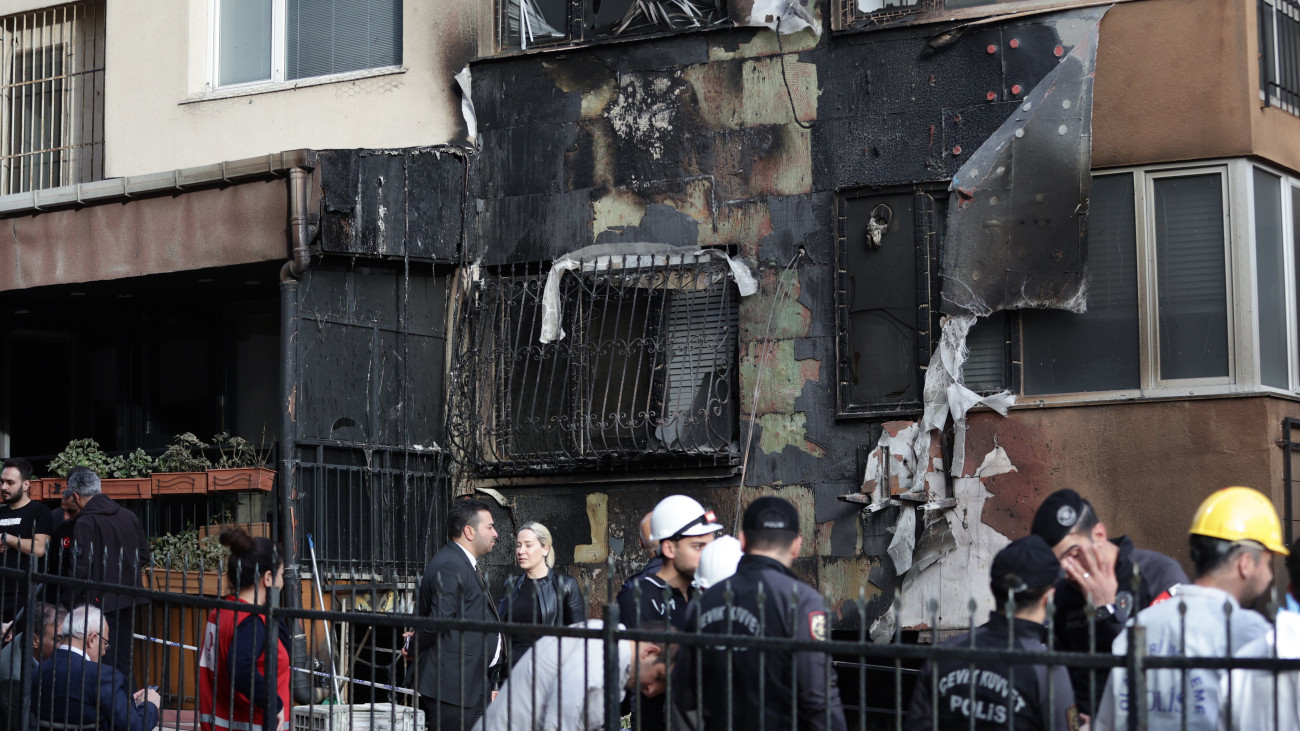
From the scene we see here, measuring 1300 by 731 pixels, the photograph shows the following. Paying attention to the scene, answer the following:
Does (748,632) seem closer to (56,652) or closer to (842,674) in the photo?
(56,652)

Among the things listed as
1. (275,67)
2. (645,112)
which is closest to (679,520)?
(645,112)

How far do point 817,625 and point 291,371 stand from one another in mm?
6464

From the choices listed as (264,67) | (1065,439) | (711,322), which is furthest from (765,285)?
(264,67)

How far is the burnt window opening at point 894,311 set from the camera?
10.2 m

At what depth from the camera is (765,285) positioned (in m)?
10.8

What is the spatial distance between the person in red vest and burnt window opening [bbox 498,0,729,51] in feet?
18.8

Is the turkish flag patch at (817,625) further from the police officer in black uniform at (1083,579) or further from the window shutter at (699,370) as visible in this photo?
the window shutter at (699,370)

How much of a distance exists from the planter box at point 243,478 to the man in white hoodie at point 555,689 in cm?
570

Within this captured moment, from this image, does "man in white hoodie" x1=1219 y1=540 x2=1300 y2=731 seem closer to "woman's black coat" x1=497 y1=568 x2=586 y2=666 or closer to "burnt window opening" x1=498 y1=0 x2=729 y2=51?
"woman's black coat" x1=497 y1=568 x2=586 y2=666

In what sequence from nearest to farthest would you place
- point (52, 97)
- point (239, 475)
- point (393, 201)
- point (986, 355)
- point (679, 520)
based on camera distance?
1. point (679, 520)
2. point (986, 355)
3. point (239, 475)
4. point (393, 201)
5. point (52, 97)

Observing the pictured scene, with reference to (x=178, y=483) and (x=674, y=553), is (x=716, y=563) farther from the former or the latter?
(x=178, y=483)

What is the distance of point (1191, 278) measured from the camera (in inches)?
384

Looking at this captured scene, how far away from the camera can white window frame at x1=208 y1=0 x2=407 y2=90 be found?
1230 cm

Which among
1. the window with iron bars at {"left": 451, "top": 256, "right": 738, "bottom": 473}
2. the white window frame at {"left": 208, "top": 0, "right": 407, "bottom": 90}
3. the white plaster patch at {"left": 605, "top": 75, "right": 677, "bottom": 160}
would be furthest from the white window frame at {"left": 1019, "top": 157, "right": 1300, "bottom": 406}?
the white window frame at {"left": 208, "top": 0, "right": 407, "bottom": 90}
